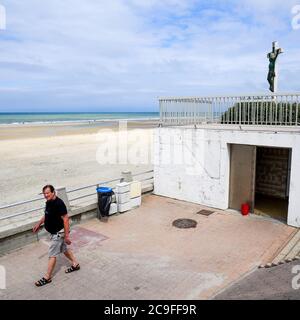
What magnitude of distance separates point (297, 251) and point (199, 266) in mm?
2350

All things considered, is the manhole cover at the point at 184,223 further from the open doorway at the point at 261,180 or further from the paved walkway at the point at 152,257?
the open doorway at the point at 261,180

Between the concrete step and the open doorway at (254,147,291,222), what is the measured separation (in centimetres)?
328

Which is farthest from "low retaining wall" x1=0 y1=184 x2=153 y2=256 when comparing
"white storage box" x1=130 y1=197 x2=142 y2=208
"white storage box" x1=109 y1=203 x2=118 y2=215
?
"white storage box" x1=130 y1=197 x2=142 y2=208

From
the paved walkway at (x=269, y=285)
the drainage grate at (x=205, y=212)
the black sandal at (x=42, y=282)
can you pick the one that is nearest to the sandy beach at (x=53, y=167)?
the drainage grate at (x=205, y=212)

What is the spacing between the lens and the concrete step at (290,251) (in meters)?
6.98

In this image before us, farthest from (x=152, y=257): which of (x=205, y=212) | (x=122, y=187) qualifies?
(x=205, y=212)

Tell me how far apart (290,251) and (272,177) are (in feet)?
17.3

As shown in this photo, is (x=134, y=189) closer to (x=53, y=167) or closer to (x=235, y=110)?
(x=235, y=110)

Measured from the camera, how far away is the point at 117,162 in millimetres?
20766

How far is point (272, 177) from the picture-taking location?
12242mm

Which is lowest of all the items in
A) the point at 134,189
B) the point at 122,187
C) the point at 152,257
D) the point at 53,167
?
the point at 152,257

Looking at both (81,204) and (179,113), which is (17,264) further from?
(179,113)

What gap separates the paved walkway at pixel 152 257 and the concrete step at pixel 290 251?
0.20 metres

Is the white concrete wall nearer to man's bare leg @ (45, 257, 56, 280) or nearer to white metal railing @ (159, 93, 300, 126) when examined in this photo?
white metal railing @ (159, 93, 300, 126)
